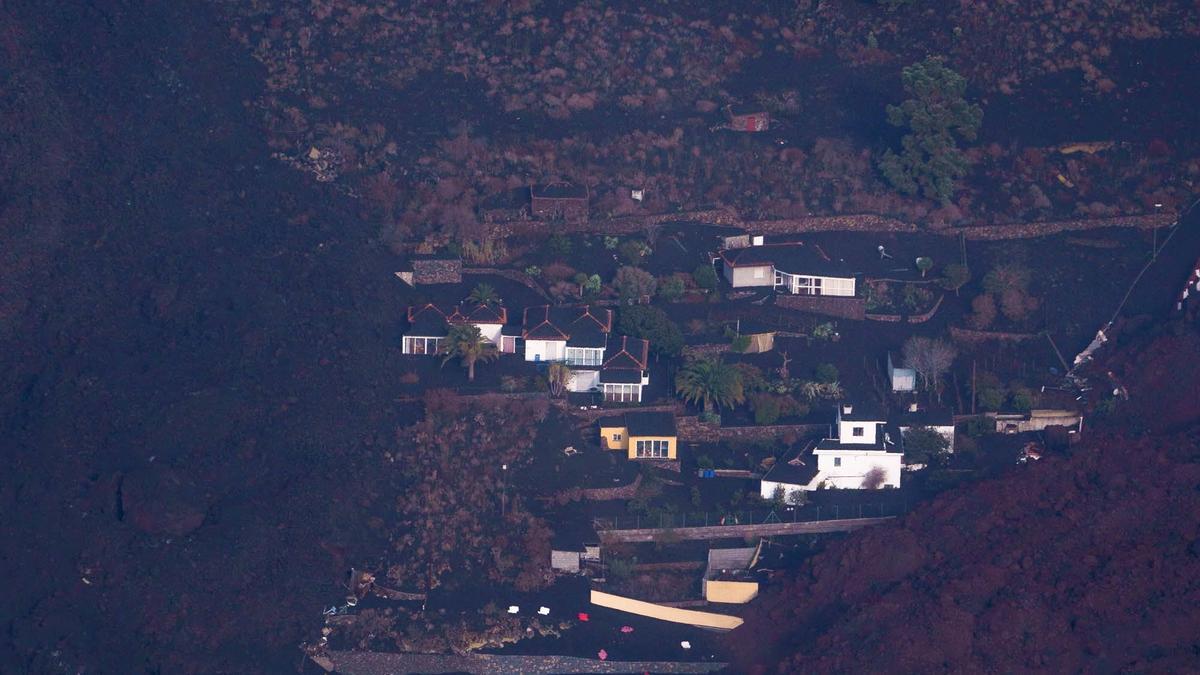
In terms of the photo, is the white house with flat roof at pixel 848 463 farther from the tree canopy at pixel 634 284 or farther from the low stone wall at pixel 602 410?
the tree canopy at pixel 634 284

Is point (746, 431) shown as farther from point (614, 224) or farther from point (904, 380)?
point (614, 224)

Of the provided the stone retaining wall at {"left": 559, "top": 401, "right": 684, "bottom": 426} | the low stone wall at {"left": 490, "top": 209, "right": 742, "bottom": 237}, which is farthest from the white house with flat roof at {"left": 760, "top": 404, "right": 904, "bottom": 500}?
the low stone wall at {"left": 490, "top": 209, "right": 742, "bottom": 237}

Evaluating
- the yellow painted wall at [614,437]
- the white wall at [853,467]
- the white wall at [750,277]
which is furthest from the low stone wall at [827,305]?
the yellow painted wall at [614,437]

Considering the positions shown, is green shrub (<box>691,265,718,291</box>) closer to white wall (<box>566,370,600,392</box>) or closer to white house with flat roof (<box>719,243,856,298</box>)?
white house with flat roof (<box>719,243,856,298</box>)

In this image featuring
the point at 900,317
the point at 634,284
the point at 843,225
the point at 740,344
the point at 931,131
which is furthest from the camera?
the point at 931,131

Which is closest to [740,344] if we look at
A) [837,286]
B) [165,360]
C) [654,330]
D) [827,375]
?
[654,330]

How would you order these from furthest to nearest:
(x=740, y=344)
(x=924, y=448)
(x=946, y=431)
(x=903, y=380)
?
(x=740, y=344)
(x=903, y=380)
(x=946, y=431)
(x=924, y=448)
